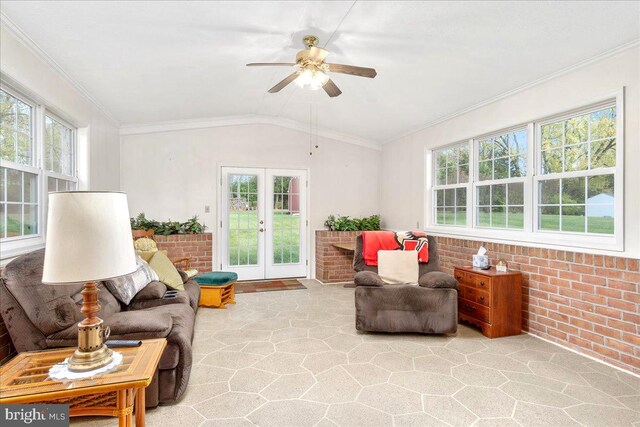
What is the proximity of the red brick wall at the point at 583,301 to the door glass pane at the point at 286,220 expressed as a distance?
135 inches

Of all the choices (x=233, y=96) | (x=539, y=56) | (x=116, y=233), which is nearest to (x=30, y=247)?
(x=116, y=233)

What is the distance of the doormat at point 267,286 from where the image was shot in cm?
538

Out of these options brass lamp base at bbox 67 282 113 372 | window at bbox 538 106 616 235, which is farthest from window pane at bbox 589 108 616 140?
brass lamp base at bbox 67 282 113 372

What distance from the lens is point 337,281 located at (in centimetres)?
601

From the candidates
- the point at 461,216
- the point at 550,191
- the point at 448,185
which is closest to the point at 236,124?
the point at 448,185

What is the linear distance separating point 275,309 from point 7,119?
3169 millimetres

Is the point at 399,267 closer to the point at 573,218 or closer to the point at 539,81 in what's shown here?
the point at 573,218

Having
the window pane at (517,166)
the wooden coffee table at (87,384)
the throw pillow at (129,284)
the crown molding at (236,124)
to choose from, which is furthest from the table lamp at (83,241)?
the crown molding at (236,124)

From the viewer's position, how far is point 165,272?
3.63 metres

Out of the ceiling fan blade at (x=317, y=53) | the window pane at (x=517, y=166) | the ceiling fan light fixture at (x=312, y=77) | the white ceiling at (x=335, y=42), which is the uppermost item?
the white ceiling at (x=335, y=42)

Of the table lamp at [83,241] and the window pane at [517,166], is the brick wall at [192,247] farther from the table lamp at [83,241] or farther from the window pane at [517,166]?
the window pane at [517,166]

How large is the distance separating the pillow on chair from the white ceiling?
6.33 ft

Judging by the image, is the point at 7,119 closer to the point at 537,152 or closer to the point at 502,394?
the point at 502,394

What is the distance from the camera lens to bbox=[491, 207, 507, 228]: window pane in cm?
403
